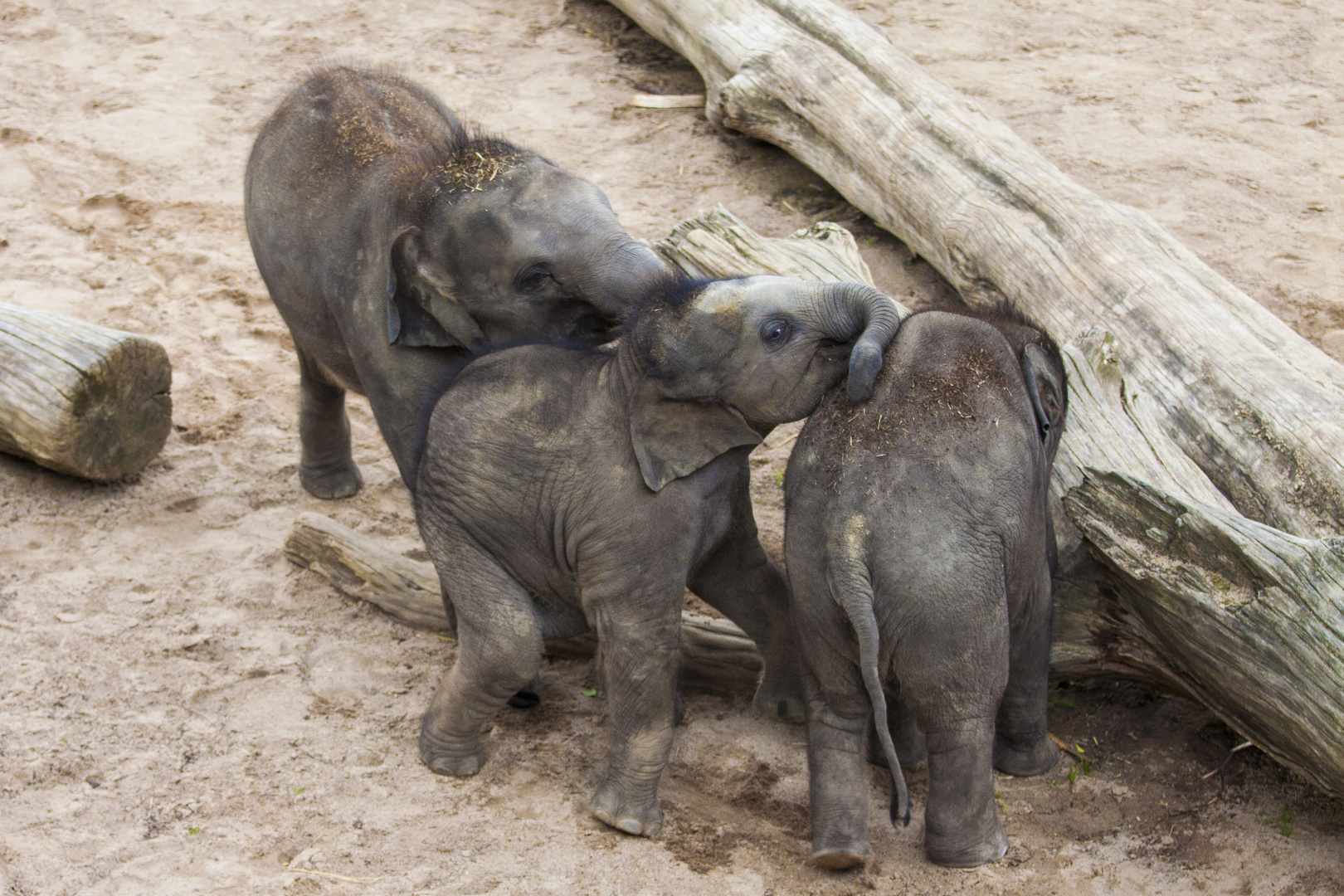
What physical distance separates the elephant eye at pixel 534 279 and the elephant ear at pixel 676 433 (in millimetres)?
597

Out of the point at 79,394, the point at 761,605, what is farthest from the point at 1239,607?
the point at 79,394

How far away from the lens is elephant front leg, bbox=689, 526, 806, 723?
404cm

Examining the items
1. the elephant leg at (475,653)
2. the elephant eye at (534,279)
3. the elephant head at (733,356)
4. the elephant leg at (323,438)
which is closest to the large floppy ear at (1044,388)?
the elephant head at (733,356)

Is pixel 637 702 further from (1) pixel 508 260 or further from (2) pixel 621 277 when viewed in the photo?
(1) pixel 508 260

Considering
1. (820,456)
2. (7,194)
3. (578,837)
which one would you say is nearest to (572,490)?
(820,456)

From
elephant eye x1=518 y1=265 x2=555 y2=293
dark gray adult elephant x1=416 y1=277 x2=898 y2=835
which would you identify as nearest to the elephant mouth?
elephant eye x1=518 y1=265 x2=555 y2=293

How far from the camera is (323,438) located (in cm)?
541

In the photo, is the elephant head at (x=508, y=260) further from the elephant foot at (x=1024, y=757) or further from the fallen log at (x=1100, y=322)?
the elephant foot at (x=1024, y=757)

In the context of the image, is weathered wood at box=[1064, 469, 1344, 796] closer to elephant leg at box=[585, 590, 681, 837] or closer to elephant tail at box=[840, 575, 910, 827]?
elephant tail at box=[840, 575, 910, 827]

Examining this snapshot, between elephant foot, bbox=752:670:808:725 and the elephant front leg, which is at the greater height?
the elephant front leg

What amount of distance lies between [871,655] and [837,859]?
57 cm

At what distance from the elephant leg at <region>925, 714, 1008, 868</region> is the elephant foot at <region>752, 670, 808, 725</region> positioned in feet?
2.14

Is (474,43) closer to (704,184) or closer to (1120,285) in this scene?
(704,184)

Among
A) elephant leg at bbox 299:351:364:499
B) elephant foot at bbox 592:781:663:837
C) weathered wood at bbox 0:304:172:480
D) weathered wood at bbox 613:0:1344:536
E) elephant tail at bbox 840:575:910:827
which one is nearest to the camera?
elephant tail at bbox 840:575:910:827
